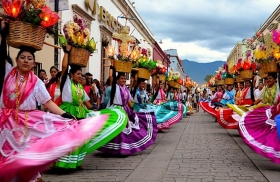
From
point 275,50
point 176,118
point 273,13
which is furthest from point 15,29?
point 273,13

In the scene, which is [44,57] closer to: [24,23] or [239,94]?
[239,94]

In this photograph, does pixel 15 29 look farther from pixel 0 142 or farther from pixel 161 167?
pixel 161 167

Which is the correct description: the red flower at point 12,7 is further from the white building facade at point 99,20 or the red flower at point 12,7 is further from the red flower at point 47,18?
the white building facade at point 99,20

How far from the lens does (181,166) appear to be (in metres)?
6.92

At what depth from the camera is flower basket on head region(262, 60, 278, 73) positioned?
7864mm

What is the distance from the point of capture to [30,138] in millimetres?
4566

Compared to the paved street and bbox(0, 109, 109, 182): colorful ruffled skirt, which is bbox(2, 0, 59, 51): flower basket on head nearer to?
bbox(0, 109, 109, 182): colorful ruffled skirt

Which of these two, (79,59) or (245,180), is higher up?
(79,59)

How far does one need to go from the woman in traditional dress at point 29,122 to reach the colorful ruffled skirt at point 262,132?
2.98 meters

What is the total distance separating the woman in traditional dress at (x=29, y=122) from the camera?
4086mm

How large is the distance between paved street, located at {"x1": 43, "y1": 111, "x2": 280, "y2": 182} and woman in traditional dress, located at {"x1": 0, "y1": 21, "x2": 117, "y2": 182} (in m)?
1.44

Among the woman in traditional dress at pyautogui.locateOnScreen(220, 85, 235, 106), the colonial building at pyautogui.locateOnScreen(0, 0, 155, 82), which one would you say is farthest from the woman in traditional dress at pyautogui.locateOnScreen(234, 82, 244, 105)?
the colonial building at pyautogui.locateOnScreen(0, 0, 155, 82)

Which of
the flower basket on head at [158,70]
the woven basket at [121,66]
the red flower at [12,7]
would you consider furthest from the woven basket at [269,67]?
the flower basket on head at [158,70]

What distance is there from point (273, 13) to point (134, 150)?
3484cm
